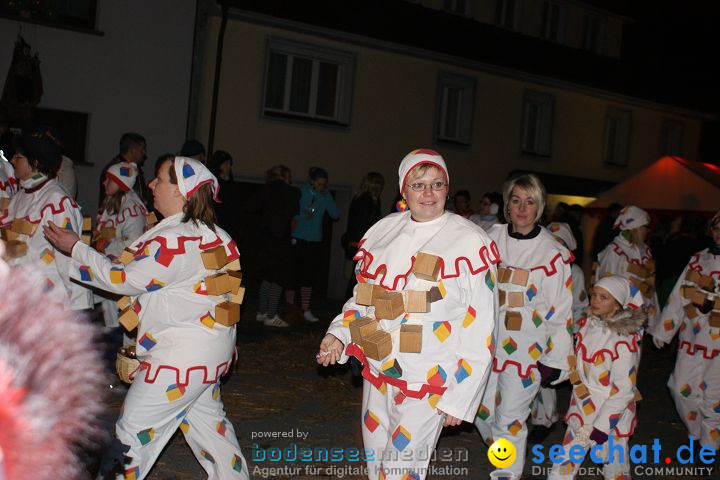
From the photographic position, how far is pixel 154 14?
624 inches

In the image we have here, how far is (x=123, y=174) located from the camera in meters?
7.97

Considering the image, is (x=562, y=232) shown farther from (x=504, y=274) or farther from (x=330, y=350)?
(x=330, y=350)

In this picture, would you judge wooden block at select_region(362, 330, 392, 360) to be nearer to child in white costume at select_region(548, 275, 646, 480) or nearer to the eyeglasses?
the eyeglasses

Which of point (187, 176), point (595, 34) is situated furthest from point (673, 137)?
point (187, 176)

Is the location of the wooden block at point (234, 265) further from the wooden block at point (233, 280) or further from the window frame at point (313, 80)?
the window frame at point (313, 80)

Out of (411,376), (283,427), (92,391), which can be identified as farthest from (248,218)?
(92,391)

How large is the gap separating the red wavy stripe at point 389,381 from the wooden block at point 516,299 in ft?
6.08

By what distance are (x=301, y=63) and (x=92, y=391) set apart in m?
16.0

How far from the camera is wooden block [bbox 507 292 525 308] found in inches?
237

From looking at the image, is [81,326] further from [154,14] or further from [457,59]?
[457,59]

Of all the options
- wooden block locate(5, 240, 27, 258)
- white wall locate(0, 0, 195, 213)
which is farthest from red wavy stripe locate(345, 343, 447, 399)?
white wall locate(0, 0, 195, 213)

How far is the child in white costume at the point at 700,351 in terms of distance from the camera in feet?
23.8

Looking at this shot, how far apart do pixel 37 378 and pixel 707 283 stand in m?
6.59

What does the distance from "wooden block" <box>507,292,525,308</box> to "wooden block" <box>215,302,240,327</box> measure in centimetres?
216
